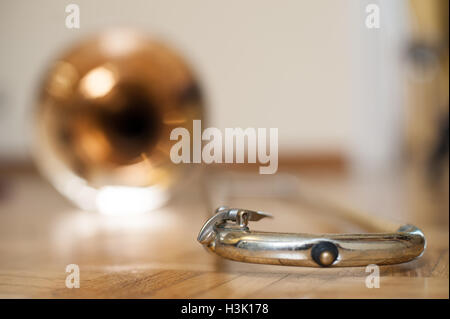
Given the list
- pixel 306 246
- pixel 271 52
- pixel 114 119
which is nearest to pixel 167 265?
pixel 306 246

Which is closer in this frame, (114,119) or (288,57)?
(114,119)

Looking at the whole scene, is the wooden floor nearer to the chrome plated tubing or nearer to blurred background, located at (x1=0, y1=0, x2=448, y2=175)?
the chrome plated tubing

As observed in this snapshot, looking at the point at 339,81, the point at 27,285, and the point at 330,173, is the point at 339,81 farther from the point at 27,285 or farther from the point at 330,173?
the point at 27,285

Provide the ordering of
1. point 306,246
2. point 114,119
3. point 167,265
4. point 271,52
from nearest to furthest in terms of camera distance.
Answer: point 306,246 → point 167,265 → point 114,119 → point 271,52

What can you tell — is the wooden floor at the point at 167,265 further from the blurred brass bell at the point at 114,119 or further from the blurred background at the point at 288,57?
the blurred background at the point at 288,57

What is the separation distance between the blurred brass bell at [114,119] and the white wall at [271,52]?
1445 millimetres

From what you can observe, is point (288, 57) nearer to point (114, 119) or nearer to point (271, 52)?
point (271, 52)

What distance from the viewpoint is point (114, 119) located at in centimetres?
→ 96

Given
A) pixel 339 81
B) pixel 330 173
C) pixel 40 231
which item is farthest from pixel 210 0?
pixel 40 231

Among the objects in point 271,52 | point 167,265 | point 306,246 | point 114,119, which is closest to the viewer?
point 306,246

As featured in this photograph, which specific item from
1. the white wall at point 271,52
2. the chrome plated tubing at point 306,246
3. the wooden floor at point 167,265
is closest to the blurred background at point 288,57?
the white wall at point 271,52

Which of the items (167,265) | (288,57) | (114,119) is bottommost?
(167,265)

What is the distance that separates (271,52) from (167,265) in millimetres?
2089

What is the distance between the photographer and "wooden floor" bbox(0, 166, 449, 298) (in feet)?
1.13
